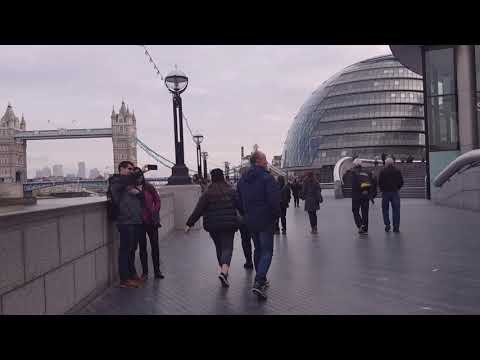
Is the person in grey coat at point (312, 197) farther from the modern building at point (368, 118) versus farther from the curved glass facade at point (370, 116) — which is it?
the curved glass facade at point (370, 116)

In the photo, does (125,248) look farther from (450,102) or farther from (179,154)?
(450,102)

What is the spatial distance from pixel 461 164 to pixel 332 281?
12.3 m

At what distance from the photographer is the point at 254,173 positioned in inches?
207

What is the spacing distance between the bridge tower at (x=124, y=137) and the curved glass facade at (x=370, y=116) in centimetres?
2846

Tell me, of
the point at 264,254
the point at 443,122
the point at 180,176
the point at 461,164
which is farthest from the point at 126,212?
the point at 443,122

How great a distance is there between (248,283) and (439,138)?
19.9m

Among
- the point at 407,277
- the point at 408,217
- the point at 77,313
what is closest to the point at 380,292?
the point at 407,277

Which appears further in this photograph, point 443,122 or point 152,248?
point 443,122
